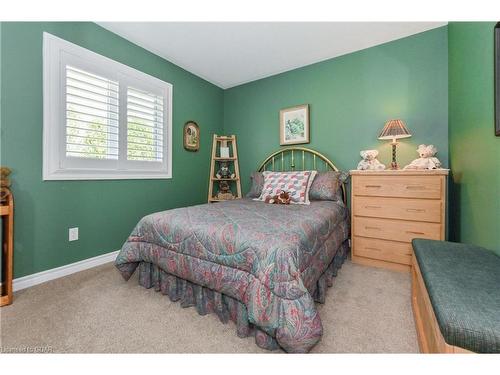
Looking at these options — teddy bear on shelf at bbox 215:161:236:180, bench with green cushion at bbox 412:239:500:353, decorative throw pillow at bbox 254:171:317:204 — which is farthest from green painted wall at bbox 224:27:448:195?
bench with green cushion at bbox 412:239:500:353

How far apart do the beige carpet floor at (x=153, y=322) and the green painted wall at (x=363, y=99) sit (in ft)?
5.25

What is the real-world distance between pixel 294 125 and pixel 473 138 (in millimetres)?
1854

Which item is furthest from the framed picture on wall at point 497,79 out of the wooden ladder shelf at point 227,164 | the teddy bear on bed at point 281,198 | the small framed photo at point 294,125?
the wooden ladder shelf at point 227,164

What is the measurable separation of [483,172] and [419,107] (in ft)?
3.91

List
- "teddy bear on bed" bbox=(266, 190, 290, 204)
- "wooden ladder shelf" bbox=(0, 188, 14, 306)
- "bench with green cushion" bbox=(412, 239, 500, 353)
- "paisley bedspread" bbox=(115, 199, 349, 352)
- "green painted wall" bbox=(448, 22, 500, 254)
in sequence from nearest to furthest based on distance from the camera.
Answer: "bench with green cushion" bbox=(412, 239, 500, 353)
"paisley bedspread" bbox=(115, 199, 349, 352)
"green painted wall" bbox=(448, 22, 500, 254)
"wooden ladder shelf" bbox=(0, 188, 14, 306)
"teddy bear on bed" bbox=(266, 190, 290, 204)

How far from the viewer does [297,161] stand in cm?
306

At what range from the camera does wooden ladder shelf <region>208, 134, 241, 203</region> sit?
341cm

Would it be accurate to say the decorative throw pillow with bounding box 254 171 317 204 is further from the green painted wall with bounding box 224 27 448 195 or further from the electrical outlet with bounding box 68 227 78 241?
the electrical outlet with bounding box 68 227 78 241

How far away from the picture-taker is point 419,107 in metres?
2.30

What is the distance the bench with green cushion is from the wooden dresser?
66 cm

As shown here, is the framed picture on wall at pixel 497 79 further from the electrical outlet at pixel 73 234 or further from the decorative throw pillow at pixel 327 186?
the electrical outlet at pixel 73 234

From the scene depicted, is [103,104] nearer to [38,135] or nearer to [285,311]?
[38,135]

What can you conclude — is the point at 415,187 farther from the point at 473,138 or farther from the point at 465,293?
the point at 465,293
